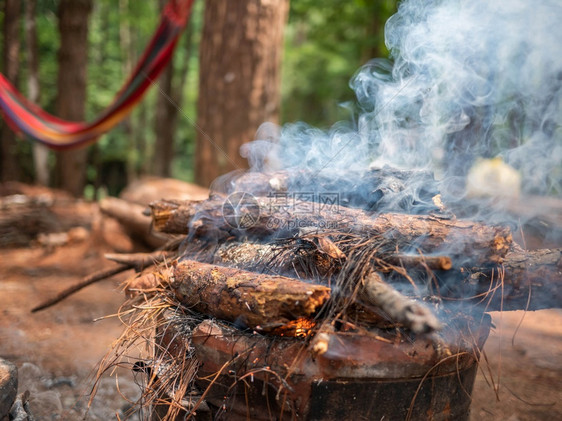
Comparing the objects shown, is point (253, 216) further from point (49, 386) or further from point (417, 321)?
point (49, 386)

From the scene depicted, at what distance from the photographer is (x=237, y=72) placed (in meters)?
5.36

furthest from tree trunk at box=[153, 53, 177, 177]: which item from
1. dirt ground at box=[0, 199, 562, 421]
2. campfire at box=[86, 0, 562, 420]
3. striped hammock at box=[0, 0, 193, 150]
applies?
campfire at box=[86, 0, 562, 420]

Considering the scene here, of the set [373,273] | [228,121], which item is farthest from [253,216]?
[228,121]

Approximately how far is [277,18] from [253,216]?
3683 millimetres

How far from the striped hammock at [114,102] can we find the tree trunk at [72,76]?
11.4 ft

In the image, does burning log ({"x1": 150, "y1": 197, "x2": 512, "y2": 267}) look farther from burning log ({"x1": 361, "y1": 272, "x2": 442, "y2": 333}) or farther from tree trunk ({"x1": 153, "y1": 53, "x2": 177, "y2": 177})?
tree trunk ({"x1": 153, "y1": 53, "x2": 177, "y2": 177})

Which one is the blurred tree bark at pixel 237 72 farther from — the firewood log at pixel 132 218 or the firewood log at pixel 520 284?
the firewood log at pixel 520 284

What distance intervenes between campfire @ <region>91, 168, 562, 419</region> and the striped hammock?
3.39 metres

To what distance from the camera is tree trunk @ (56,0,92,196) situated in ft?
29.5

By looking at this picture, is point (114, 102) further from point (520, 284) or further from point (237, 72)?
point (520, 284)

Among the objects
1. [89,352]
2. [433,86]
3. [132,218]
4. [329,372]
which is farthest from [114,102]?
[329,372]

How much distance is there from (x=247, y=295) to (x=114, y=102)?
166 inches

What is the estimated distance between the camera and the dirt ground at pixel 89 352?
2812 mm

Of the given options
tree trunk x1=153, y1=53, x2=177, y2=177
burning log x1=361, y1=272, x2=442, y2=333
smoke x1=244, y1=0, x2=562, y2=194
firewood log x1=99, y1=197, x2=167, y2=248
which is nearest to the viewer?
burning log x1=361, y1=272, x2=442, y2=333
